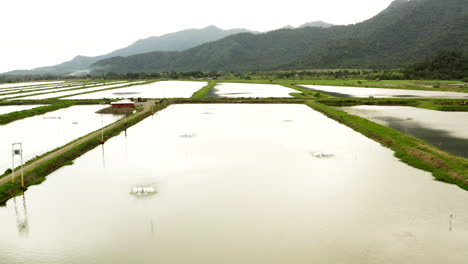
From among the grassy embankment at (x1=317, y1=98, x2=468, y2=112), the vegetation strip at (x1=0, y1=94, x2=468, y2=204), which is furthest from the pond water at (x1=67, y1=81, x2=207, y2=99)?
the grassy embankment at (x1=317, y1=98, x2=468, y2=112)

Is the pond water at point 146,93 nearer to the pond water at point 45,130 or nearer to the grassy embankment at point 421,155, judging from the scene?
the pond water at point 45,130

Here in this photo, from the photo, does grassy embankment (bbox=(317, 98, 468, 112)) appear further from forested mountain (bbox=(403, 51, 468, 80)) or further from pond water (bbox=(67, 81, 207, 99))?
forested mountain (bbox=(403, 51, 468, 80))

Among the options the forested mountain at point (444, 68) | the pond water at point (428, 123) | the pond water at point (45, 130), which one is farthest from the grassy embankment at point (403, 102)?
the forested mountain at point (444, 68)

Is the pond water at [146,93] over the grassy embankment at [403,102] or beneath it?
over

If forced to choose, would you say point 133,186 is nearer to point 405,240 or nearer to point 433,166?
point 405,240

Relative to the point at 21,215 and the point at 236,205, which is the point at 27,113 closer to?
the point at 21,215

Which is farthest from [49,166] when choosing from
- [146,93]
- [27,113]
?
[146,93]

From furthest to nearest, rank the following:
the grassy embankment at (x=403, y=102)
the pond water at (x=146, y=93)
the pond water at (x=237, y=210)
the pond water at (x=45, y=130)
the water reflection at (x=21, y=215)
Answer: the pond water at (x=146, y=93) → the grassy embankment at (x=403, y=102) → the pond water at (x=45, y=130) → the water reflection at (x=21, y=215) → the pond water at (x=237, y=210)
